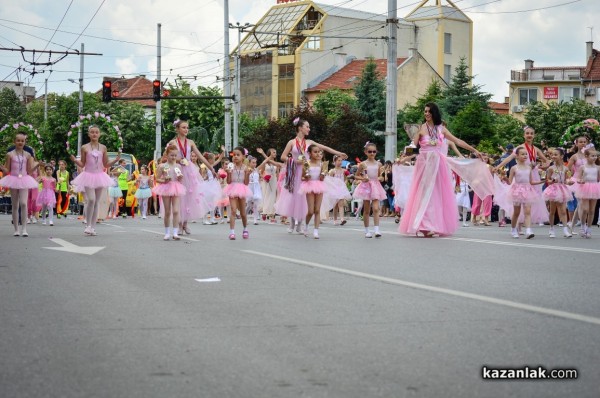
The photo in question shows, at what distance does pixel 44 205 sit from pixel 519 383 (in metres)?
25.8

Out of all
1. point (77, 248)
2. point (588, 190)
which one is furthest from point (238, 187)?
point (588, 190)

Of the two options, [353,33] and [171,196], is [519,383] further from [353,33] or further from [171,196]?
[353,33]

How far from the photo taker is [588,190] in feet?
69.9

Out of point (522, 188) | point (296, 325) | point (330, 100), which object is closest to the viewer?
point (296, 325)

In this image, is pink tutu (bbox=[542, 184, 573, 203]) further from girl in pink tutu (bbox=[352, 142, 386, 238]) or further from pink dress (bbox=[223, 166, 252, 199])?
pink dress (bbox=[223, 166, 252, 199])

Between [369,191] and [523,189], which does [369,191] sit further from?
[523,189]

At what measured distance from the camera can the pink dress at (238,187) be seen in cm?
2028

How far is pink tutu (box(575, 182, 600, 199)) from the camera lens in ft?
69.6

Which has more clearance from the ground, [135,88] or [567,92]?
[135,88]

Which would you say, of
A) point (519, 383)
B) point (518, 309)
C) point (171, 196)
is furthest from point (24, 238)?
point (519, 383)

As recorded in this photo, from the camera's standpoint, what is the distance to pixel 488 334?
721cm

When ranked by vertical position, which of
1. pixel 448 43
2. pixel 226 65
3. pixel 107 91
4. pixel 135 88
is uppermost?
pixel 448 43

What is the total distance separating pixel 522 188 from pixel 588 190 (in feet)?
4.96

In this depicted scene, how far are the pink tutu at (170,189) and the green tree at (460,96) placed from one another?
214 feet
